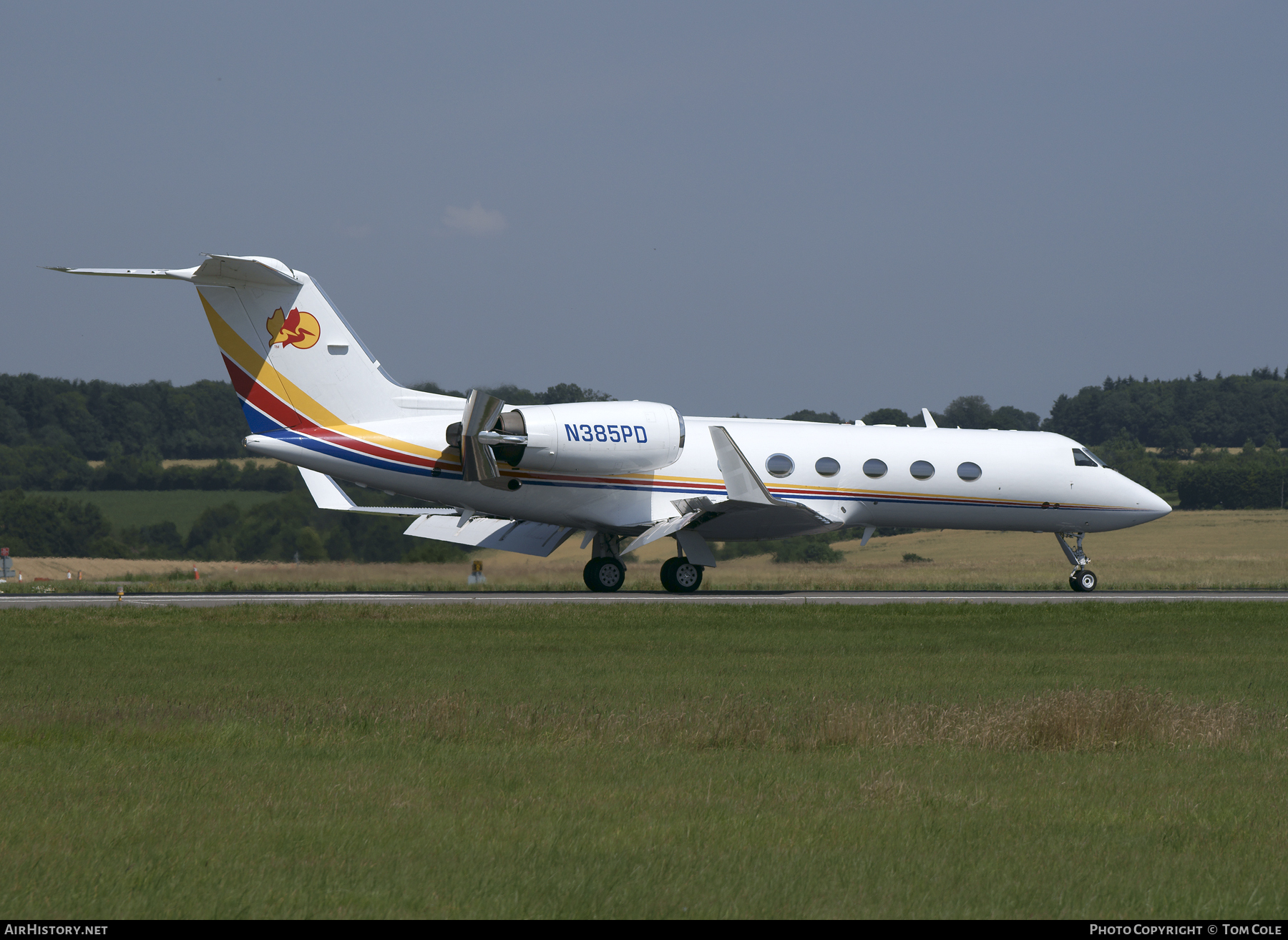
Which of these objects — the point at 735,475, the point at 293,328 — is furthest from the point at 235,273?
the point at 735,475

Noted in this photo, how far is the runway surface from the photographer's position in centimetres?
2462

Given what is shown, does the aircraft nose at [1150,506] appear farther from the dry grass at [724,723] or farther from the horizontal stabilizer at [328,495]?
the dry grass at [724,723]

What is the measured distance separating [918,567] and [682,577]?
19274 millimetres

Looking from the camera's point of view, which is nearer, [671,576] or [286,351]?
[286,351]

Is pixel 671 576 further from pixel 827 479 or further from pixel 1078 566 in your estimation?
pixel 1078 566

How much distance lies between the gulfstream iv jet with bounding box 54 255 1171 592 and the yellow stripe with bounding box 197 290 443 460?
31 mm

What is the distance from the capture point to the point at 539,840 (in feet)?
23.4

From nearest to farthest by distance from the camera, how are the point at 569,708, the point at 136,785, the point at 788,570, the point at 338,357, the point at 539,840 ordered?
the point at 539,840 < the point at 136,785 < the point at 569,708 < the point at 338,357 < the point at 788,570

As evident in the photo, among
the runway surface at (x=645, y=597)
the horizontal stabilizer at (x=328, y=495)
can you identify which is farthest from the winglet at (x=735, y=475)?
the horizontal stabilizer at (x=328, y=495)

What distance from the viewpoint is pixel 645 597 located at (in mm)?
26547

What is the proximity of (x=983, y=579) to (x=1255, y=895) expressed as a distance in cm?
3175

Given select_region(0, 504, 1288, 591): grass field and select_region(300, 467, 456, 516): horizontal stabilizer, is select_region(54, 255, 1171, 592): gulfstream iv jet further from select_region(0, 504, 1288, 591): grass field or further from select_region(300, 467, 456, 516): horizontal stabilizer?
select_region(0, 504, 1288, 591): grass field

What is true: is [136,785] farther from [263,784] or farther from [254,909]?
[254,909]

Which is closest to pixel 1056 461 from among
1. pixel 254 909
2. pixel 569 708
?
pixel 569 708
